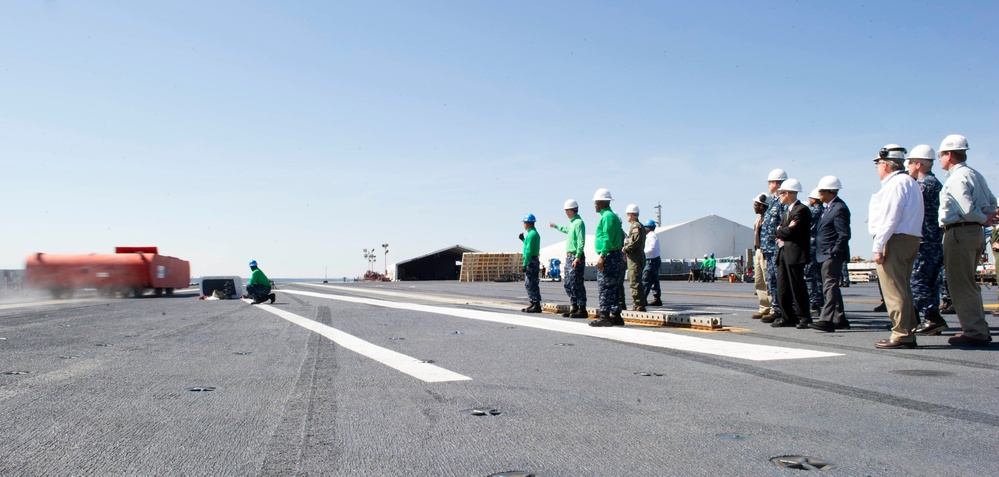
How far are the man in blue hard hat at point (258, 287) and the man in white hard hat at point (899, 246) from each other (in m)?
13.3

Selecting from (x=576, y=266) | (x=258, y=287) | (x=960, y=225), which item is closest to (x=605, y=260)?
(x=576, y=266)

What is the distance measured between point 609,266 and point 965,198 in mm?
3726

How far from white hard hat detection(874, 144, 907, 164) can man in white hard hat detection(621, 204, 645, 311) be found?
179 inches

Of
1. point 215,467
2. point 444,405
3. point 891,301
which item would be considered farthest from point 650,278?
point 215,467

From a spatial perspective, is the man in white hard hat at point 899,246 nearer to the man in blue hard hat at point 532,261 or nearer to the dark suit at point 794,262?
the dark suit at point 794,262

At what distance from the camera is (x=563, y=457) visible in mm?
2480

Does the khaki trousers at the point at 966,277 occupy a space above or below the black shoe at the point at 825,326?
above

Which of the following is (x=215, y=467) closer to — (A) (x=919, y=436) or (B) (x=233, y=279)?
(A) (x=919, y=436)

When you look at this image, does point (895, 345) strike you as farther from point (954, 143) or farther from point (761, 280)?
point (761, 280)

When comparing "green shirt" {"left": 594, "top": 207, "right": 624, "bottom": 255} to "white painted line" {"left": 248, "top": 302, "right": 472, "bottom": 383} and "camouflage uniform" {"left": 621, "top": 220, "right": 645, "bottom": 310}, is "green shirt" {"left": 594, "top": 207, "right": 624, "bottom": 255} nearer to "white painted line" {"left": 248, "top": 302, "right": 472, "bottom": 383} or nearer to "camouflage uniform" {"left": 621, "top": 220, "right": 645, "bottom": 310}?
"camouflage uniform" {"left": 621, "top": 220, "right": 645, "bottom": 310}

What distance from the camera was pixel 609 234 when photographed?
8.31m

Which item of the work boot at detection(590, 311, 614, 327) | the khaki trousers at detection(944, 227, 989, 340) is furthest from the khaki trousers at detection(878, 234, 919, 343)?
the work boot at detection(590, 311, 614, 327)

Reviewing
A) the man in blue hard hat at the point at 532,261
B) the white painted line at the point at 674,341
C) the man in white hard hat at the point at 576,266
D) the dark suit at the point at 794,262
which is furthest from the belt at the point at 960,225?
the man in blue hard hat at the point at 532,261

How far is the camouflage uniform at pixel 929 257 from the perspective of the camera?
22.2 feet
